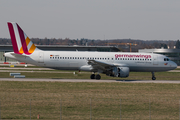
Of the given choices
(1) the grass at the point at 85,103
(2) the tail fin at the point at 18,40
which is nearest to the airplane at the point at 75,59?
(2) the tail fin at the point at 18,40

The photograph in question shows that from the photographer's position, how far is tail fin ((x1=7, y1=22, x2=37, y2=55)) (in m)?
40.1

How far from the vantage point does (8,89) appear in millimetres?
29000

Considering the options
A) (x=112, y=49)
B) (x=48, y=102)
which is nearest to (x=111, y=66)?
(x=48, y=102)

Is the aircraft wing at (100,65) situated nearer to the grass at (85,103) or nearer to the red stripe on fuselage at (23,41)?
the grass at (85,103)

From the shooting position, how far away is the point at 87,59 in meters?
40.6

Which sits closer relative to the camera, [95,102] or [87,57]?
[95,102]

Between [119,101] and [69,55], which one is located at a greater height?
[69,55]

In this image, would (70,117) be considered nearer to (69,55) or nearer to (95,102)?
(95,102)

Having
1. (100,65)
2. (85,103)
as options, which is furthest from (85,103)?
(100,65)

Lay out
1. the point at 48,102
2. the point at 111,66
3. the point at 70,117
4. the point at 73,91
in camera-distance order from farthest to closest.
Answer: the point at 111,66, the point at 73,91, the point at 48,102, the point at 70,117

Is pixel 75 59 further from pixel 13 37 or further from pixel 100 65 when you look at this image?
pixel 13 37

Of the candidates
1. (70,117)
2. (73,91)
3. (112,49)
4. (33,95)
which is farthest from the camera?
(112,49)

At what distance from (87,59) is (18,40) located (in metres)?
10.4

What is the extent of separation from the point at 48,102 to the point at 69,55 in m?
18.8
